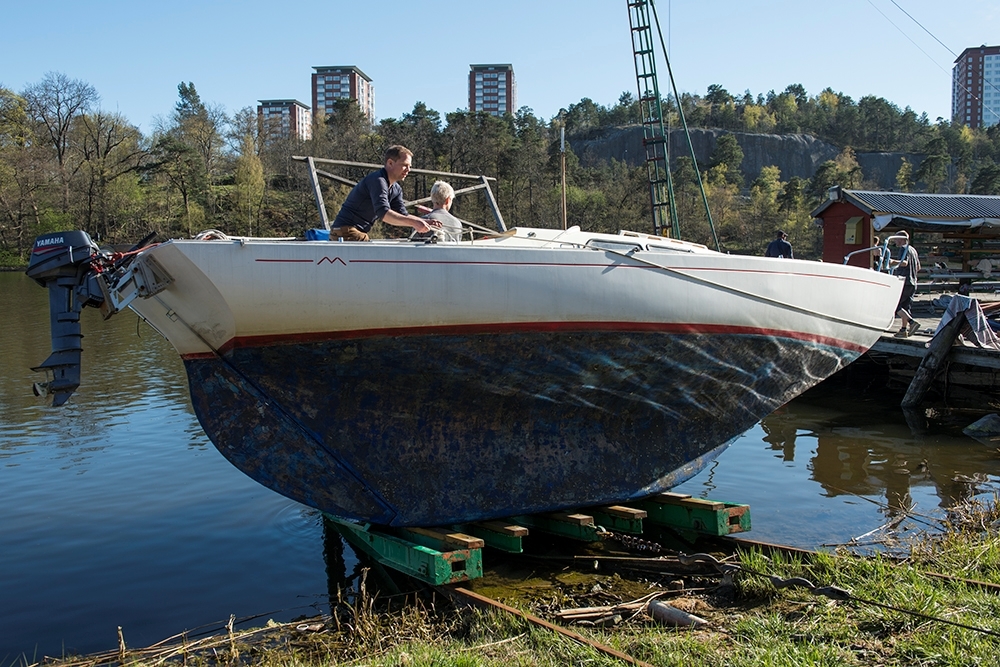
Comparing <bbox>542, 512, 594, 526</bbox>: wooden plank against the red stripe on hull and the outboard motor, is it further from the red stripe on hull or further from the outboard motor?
the outboard motor

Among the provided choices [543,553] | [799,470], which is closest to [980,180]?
[799,470]

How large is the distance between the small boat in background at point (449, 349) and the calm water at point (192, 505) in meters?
1.29

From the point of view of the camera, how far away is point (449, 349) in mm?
5180

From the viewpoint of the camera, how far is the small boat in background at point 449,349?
4.89m

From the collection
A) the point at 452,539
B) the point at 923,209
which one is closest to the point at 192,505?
the point at 452,539

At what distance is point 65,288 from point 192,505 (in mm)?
A: 3666

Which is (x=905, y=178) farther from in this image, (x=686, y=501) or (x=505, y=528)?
(x=505, y=528)

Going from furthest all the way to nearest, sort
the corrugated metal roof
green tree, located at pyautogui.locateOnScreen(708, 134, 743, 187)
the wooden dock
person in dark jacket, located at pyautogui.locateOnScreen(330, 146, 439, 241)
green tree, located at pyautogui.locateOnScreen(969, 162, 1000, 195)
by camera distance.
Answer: green tree, located at pyautogui.locateOnScreen(708, 134, 743, 187)
green tree, located at pyautogui.locateOnScreen(969, 162, 1000, 195)
the corrugated metal roof
the wooden dock
person in dark jacket, located at pyautogui.locateOnScreen(330, 146, 439, 241)

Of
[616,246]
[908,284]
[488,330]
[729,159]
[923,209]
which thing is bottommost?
[488,330]

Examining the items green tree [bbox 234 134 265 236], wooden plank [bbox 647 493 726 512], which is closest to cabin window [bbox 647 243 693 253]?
wooden plank [bbox 647 493 726 512]

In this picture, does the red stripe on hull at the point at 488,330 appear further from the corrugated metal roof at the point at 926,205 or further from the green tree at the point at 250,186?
the green tree at the point at 250,186

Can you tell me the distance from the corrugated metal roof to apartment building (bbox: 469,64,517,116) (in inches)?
6787

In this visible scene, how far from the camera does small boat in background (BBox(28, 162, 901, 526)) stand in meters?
4.89

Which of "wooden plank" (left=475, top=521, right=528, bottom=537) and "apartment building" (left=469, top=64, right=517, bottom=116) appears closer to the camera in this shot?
"wooden plank" (left=475, top=521, right=528, bottom=537)
